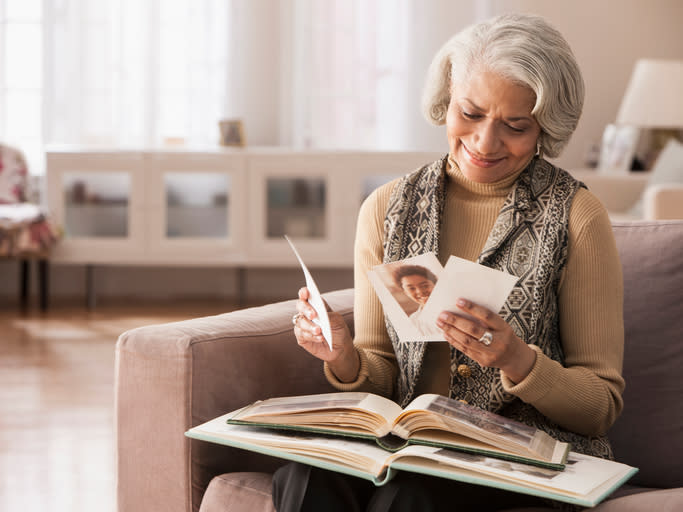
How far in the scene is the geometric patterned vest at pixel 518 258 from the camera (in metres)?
1.18

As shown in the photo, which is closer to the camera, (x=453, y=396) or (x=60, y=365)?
(x=453, y=396)

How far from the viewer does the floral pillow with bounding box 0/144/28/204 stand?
4348mm

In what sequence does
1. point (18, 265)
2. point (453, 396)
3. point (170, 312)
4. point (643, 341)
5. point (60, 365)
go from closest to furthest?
point (453, 396) → point (643, 341) → point (60, 365) → point (170, 312) → point (18, 265)

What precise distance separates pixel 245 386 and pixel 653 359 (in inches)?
24.5

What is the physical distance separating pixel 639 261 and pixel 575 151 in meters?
3.63

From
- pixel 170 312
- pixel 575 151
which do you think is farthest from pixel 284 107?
pixel 575 151

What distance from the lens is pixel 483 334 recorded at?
1040 millimetres

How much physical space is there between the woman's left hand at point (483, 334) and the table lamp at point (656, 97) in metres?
3.50

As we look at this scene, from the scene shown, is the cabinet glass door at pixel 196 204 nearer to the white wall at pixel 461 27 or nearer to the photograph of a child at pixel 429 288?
the white wall at pixel 461 27

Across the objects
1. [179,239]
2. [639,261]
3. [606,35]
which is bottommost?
[179,239]

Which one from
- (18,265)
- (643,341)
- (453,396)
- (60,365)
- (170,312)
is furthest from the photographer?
(18,265)

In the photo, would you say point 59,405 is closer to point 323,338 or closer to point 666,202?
point 323,338

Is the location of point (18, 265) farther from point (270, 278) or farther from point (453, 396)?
point (453, 396)

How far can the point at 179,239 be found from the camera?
174 inches
